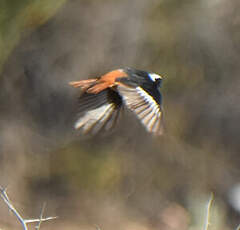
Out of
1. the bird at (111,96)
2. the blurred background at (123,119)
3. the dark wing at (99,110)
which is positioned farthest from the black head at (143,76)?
the blurred background at (123,119)

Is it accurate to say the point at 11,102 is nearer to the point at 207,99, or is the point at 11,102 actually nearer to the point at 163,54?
the point at 163,54

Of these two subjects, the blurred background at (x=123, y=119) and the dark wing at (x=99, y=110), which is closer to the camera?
the dark wing at (x=99, y=110)

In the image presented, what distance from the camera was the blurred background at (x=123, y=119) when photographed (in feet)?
23.9

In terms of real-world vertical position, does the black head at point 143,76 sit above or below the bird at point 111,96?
above

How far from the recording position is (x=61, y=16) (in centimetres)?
736

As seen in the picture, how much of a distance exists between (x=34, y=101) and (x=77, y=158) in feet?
3.31

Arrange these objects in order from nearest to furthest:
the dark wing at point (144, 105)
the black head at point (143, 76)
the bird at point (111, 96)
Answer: the dark wing at point (144, 105)
the bird at point (111, 96)
the black head at point (143, 76)

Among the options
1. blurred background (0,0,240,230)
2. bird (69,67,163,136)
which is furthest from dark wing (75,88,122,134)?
blurred background (0,0,240,230)

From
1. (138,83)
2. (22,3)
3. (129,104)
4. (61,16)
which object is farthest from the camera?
(61,16)

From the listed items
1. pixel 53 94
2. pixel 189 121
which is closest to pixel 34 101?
pixel 53 94

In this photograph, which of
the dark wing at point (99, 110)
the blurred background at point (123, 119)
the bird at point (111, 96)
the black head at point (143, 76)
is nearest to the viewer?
the bird at point (111, 96)

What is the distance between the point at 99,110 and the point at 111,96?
0.39 ft

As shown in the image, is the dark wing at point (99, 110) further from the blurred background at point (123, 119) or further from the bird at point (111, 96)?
the blurred background at point (123, 119)

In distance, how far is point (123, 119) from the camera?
7.82 m
